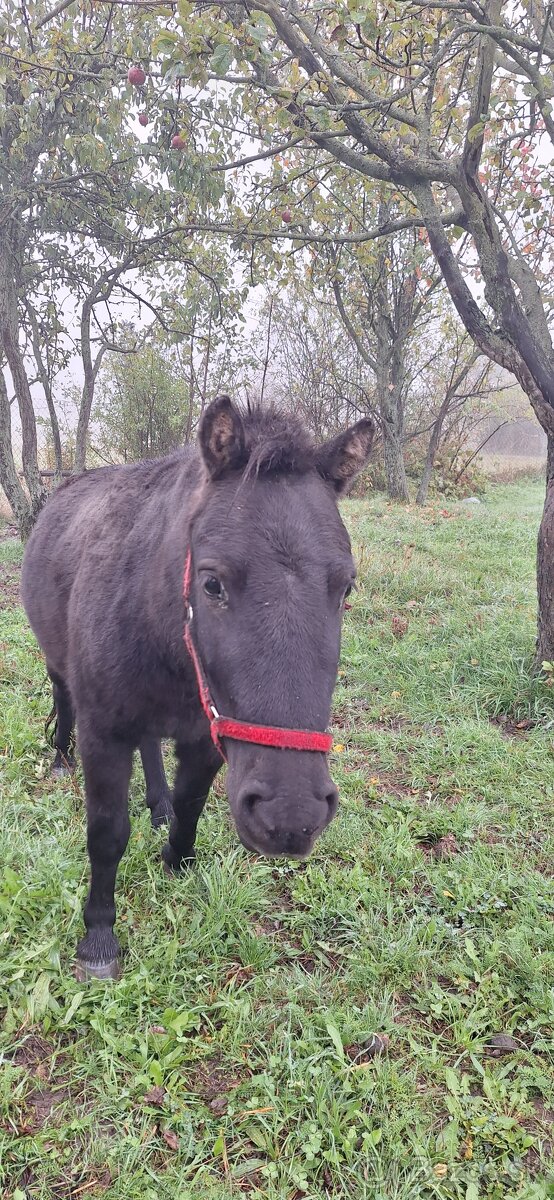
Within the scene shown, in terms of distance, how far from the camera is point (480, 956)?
262 cm

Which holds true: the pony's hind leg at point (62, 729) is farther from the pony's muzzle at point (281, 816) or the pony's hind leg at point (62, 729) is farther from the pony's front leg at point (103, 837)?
the pony's muzzle at point (281, 816)

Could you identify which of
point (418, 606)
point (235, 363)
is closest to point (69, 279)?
point (235, 363)

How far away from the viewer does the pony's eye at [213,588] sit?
5.76ft

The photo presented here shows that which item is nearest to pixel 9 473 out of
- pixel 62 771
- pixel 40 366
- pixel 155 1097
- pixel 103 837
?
pixel 40 366

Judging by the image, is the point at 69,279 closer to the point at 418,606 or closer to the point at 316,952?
the point at 418,606

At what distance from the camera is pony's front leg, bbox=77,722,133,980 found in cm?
247

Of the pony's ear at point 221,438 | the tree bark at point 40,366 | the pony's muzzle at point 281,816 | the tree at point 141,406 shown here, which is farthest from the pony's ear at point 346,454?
the tree at point 141,406

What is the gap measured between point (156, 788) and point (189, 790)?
0.85 meters

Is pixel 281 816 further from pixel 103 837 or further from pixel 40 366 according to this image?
pixel 40 366

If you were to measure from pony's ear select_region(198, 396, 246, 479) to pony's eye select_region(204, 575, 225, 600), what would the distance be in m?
0.42

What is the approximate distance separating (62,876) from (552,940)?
2278 mm

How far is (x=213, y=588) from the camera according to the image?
178 centimetres

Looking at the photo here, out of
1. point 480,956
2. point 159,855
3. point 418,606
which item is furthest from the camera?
point 418,606

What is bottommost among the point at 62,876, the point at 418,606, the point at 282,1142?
the point at 282,1142
